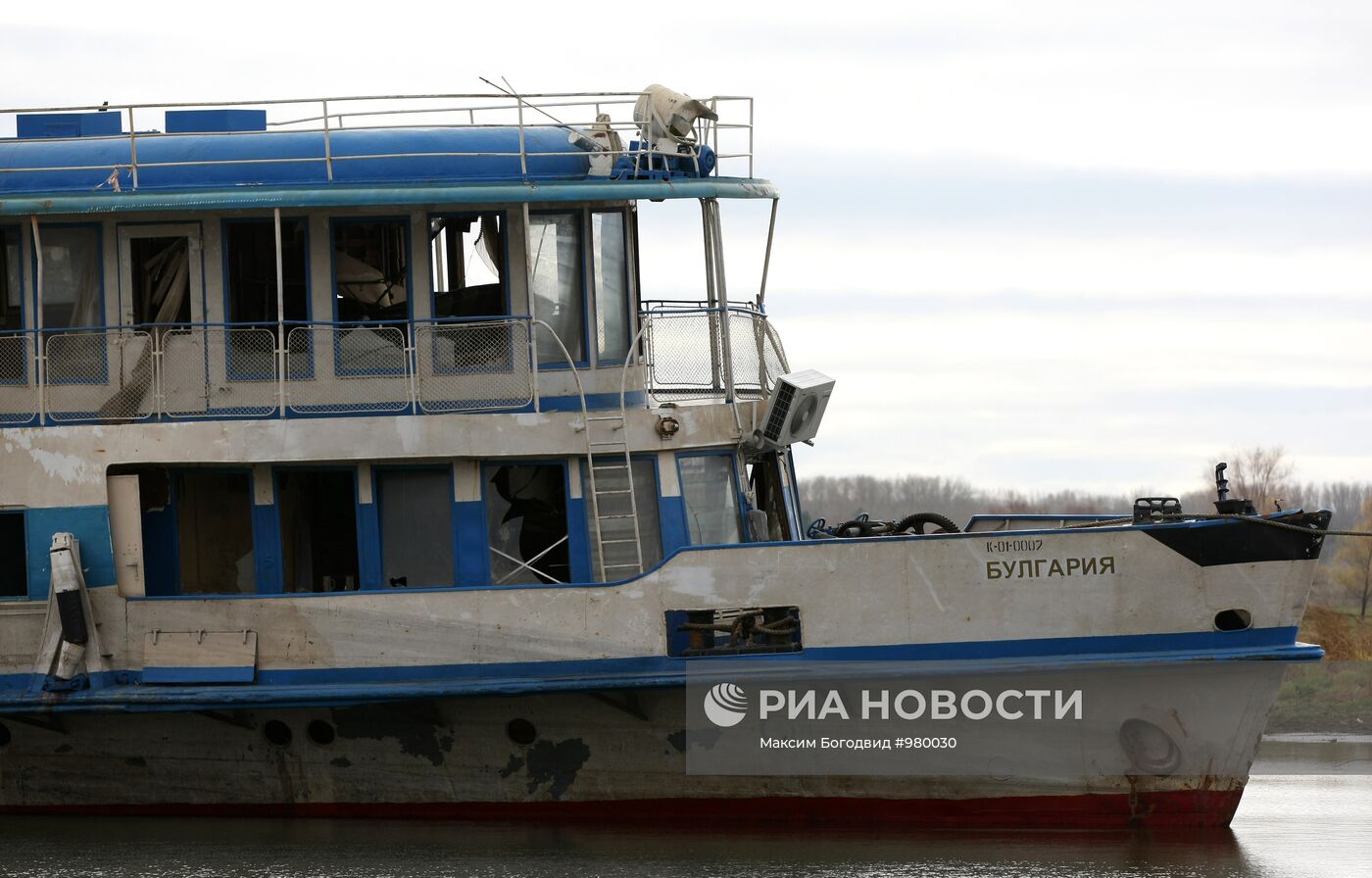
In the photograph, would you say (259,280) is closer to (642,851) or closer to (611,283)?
(611,283)

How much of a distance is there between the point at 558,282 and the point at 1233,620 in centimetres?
613

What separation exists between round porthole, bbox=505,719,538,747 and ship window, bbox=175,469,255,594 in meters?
2.72

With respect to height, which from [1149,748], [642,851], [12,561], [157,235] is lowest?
[642,851]

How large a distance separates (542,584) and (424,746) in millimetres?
1596

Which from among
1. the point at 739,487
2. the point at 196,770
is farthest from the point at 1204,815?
the point at 196,770

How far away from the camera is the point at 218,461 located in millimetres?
14930

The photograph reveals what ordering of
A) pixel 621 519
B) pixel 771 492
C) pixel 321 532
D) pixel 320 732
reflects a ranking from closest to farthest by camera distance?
1. pixel 320 732
2. pixel 621 519
3. pixel 321 532
4. pixel 771 492

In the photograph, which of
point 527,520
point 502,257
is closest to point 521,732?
point 527,520

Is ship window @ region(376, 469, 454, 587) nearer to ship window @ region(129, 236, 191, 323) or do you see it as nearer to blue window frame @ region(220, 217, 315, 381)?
blue window frame @ region(220, 217, 315, 381)

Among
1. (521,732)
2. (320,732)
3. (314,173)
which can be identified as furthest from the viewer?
(314,173)

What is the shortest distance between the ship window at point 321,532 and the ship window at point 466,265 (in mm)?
1724

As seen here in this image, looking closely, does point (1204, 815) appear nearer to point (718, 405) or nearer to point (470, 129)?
point (718, 405)

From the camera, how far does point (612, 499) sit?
15.3 m

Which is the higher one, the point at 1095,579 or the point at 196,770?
the point at 1095,579
